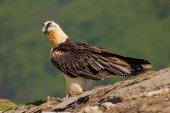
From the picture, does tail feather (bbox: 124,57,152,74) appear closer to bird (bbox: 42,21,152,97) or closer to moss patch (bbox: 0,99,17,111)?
bird (bbox: 42,21,152,97)

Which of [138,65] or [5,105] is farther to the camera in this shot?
[5,105]

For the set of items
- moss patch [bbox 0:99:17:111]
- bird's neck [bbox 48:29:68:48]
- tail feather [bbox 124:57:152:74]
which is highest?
bird's neck [bbox 48:29:68:48]

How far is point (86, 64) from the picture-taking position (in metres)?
22.8

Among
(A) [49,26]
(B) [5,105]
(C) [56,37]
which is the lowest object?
(B) [5,105]

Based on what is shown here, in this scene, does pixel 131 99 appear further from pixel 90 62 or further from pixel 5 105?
pixel 5 105

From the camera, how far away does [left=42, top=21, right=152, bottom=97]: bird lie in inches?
853

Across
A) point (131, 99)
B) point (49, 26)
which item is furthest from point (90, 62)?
point (131, 99)

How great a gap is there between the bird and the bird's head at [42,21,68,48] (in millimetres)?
43

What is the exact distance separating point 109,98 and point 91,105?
2.05 feet

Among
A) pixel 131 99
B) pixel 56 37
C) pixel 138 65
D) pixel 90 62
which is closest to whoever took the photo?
pixel 131 99

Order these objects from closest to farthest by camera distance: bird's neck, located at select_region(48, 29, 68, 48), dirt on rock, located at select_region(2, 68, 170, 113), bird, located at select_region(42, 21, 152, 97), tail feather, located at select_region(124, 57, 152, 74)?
dirt on rock, located at select_region(2, 68, 170, 113) → tail feather, located at select_region(124, 57, 152, 74) → bird, located at select_region(42, 21, 152, 97) → bird's neck, located at select_region(48, 29, 68, 48)

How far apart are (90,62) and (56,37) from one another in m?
2.84

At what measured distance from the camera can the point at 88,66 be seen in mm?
22703

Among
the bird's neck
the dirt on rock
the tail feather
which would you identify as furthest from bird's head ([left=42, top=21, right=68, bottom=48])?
the dirt on rock
